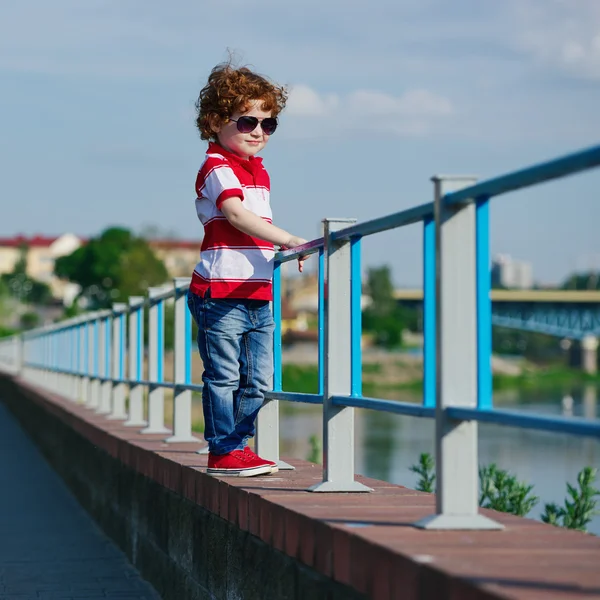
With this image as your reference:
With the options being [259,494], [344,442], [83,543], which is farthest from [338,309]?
A: [83,543]

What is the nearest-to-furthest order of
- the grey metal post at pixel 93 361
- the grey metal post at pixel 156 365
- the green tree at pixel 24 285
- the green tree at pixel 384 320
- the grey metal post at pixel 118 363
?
the grey metal post at pixel 156 365 → the grey metal post at pixel 118 363 → the grey metal post at pixel 93 361 → the green tree at pixel 384 320 → the green tree at pixel 24 285

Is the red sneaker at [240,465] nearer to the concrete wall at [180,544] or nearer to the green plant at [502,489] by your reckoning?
the concrete wall at [180,544]

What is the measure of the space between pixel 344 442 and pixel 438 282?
1.22 metres

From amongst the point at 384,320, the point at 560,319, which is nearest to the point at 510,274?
the point at 560,319

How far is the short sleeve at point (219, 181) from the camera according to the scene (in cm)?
483

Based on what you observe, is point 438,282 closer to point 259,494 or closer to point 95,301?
point 259,494

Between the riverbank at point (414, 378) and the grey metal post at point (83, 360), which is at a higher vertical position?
the grey metal post at point (83, 360)

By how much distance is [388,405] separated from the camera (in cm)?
381

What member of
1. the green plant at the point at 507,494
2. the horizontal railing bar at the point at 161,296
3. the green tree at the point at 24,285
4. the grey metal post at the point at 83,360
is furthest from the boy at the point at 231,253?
the green tree at the point at 24,285

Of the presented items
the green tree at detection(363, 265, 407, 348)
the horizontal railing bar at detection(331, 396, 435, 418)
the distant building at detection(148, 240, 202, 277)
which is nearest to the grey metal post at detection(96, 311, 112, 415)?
the horizontal railing bar at detection(331, 396, 435, 418)

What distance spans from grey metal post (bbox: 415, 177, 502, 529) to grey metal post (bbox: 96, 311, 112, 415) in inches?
326

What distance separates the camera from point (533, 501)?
8.38 meters

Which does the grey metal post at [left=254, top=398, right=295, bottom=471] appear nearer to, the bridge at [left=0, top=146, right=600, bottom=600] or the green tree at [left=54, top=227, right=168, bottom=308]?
the bridge at [left=0, top=146, right=600, bottom=600]

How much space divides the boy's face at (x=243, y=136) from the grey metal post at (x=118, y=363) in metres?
5.53
